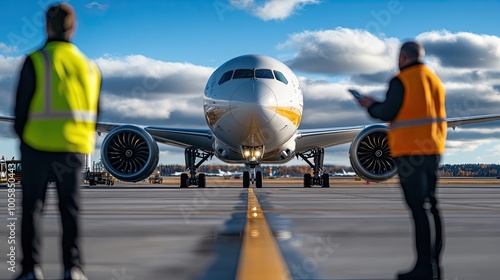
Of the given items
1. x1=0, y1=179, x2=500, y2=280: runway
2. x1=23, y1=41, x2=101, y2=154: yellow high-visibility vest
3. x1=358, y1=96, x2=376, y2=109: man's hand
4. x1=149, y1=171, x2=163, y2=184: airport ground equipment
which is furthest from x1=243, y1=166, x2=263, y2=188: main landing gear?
x1=149, y1=171, x2=163, y2=184: airport ground equipment

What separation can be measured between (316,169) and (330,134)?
2068 millimetres

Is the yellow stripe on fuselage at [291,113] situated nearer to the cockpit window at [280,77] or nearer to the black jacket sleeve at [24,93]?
the cockpit window at [280,77]

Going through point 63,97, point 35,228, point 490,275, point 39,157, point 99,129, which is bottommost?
point 490,275

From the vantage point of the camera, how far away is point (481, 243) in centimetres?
523

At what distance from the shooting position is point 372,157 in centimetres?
2100

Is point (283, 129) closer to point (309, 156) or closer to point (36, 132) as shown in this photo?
point (309, 156)

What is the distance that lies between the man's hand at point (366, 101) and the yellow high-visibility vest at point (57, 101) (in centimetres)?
186

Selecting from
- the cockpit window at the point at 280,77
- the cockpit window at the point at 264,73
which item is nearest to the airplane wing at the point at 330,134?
A: the cockpit window at the point at 280,77

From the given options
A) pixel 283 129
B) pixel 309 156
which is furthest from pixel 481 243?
pixel 309 156

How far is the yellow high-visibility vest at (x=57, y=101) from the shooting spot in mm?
3635

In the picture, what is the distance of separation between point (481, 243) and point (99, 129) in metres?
21.5

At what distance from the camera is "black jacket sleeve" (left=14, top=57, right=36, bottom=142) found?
3.60 metres

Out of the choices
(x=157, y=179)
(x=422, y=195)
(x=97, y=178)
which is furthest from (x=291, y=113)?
(x=157, y=179)

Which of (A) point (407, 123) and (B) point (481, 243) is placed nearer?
(A) point (407, 123)
